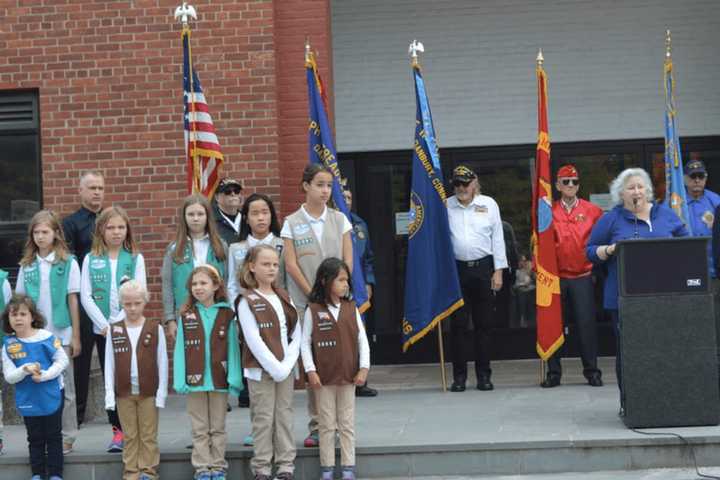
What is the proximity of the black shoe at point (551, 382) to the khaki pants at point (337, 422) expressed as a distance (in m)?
3.40

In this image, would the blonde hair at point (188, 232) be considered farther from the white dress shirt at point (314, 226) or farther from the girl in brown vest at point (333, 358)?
the girl in brown vest at point (333, 358)

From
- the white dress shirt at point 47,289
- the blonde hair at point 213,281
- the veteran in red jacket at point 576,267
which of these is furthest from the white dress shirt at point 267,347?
the veteran in red jacket at point 576,267

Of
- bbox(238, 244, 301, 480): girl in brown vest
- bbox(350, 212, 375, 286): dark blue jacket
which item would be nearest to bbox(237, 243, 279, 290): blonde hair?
bbox(238, 244, 301, 480): girl in brown vest

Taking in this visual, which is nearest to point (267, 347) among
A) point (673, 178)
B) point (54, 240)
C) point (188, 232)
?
point (188, 232)

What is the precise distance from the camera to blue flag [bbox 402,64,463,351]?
10.5 metres

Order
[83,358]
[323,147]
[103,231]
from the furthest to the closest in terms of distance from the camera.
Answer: [323,147], [83,358], [103,231]

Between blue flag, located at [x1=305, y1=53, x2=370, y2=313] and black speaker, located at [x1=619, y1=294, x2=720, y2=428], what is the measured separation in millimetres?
2456

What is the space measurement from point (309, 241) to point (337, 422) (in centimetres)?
141

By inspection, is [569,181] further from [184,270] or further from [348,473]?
[348,473]

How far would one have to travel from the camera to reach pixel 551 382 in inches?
418

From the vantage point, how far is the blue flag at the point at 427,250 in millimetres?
10477

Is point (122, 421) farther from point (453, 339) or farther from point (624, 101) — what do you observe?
point (624, 101)

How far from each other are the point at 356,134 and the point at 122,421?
20.5 ft

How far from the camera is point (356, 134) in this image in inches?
526
